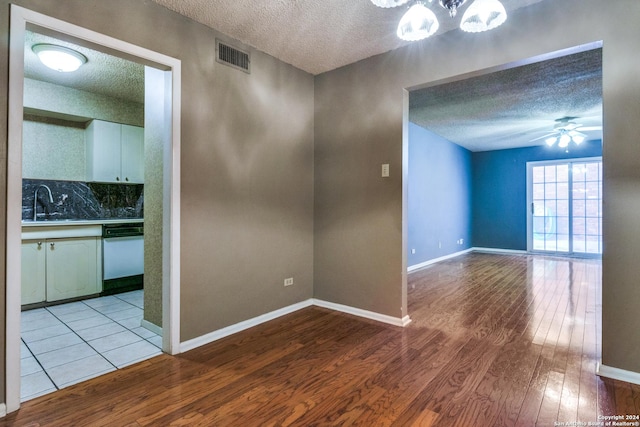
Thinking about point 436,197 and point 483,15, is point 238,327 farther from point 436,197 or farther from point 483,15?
point 436,197

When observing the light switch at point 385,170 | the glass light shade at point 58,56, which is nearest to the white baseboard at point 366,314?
the light switch at point 385,170

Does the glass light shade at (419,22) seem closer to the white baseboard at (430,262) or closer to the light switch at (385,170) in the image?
the light switch at (385,170)

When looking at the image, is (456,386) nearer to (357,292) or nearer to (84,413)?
(357,292)

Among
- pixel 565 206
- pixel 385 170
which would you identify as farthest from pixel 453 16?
pixel 565 206

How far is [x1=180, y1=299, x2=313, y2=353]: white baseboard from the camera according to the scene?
8.35ft

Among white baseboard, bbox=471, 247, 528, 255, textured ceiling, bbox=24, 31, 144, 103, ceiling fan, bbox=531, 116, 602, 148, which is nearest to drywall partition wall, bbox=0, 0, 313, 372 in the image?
textured ceiling, bbox=24, 31, 144, 103

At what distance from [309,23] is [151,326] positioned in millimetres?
3005

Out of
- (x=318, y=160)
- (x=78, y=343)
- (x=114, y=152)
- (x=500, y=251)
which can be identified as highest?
(x=114, y=152)

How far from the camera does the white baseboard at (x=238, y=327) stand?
2.55 m

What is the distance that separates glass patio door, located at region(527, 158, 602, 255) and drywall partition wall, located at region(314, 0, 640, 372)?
20.3 feet

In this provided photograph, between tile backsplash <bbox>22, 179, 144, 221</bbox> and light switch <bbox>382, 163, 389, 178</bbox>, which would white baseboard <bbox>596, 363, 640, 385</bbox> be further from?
tile backsplash <bbox>22, 179, 144, 221</bbox>

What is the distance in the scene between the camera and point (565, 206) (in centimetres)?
734

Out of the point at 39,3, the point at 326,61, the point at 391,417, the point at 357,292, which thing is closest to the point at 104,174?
the point at 39,3

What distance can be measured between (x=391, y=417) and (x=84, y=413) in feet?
5.53
